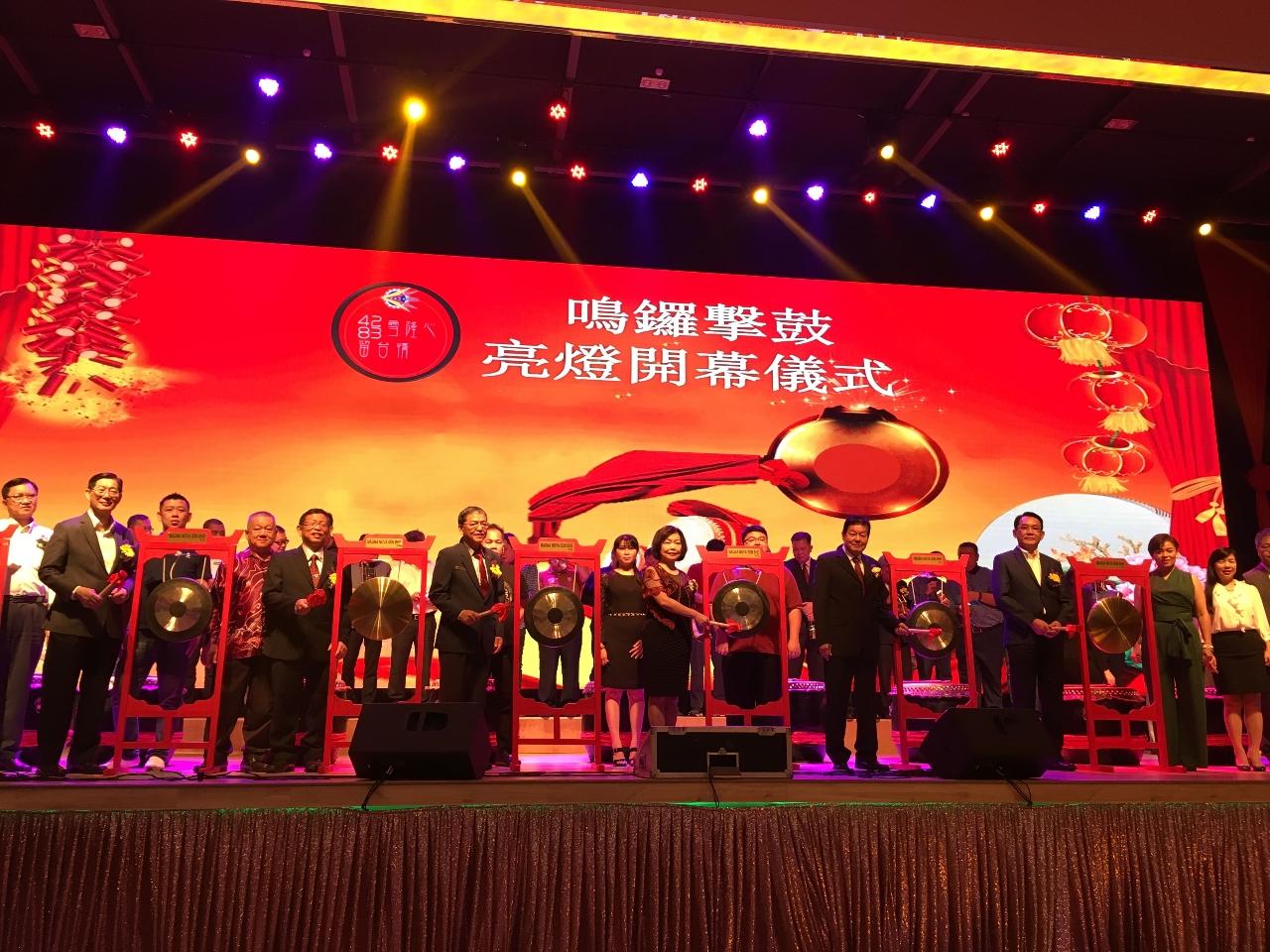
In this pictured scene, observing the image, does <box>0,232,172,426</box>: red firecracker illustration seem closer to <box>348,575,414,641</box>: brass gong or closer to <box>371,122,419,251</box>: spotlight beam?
<box>371,122,419,251</box>: spotlight beam

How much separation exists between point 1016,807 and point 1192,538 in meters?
4.65

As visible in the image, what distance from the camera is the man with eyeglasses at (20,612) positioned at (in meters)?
4.71

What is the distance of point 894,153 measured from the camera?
7.39 m

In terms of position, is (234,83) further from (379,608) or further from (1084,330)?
(1084,330)

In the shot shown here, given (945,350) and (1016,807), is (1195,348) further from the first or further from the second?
(1016,807)

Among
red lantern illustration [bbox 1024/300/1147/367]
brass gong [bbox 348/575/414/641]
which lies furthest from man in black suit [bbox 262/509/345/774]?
red lantern illustration [bbox 1024/300/1147/367]

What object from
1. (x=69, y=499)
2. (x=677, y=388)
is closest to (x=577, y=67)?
(x=677, y=388)

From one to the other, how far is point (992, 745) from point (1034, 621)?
5.11 ft

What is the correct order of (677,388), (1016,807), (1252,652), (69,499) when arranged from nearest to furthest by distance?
(1016,807)
(1252,652)
(69,499)
(677,388)

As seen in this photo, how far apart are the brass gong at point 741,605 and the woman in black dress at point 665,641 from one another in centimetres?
6

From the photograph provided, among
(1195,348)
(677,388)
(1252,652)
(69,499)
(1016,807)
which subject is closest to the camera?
(1016,807)

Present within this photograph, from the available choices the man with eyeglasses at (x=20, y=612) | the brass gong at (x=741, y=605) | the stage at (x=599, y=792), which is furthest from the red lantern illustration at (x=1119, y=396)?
the man with eyeglasses at (x=20, y=612)

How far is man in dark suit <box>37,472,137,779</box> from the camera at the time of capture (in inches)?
169

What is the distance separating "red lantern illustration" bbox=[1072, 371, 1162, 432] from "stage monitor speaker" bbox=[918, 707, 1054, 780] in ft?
13.7
